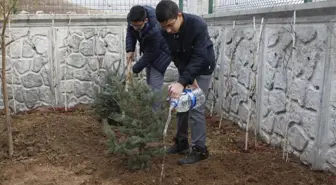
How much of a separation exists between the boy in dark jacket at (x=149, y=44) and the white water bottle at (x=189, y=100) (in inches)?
37.7

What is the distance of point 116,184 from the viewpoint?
3186 millimetres

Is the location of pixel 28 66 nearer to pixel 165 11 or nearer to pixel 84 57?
pixel 84 57

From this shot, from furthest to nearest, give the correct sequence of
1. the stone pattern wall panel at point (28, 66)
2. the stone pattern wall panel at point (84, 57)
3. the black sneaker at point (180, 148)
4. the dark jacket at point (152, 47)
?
the stone pattern wall panel at point (84, 57), the stone pattern wall panel at point (28, 66), the dark jacket at point (152, 47), the black sneaker at point (180, 148)

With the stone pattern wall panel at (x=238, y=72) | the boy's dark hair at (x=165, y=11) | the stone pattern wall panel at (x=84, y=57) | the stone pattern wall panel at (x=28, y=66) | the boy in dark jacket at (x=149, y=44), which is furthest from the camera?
the stone pattern wall panel at (x=84, y=57)

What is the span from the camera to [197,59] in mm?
3195

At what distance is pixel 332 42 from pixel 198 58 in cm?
111

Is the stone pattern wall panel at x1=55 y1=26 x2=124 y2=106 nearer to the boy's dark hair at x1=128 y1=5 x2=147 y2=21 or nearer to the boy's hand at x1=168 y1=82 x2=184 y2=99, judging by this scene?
the boy's dark hair at x1=128 y1=5 x2=147 y2=21

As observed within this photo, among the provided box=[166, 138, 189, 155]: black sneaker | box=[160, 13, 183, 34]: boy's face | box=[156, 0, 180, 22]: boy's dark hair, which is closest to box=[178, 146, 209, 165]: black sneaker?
box=[166, 138, 189, 155]: black sneaker

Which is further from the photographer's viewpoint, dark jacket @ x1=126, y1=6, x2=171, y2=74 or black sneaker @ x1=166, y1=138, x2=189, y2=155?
dark jacket @ x1=126, y1=6, x2=171, y2=74

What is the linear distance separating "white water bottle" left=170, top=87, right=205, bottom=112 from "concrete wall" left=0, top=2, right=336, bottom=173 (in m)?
0.92

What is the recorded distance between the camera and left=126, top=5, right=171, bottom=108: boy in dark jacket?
158 inches

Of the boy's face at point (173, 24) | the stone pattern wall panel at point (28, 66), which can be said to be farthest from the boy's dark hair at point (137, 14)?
the stone pattern wall panel at point (28, 66)

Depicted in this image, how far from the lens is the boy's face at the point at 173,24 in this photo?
3.08 metres

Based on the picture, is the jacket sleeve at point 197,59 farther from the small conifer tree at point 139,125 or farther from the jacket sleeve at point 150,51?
the jacket sleeve at point 150,51
